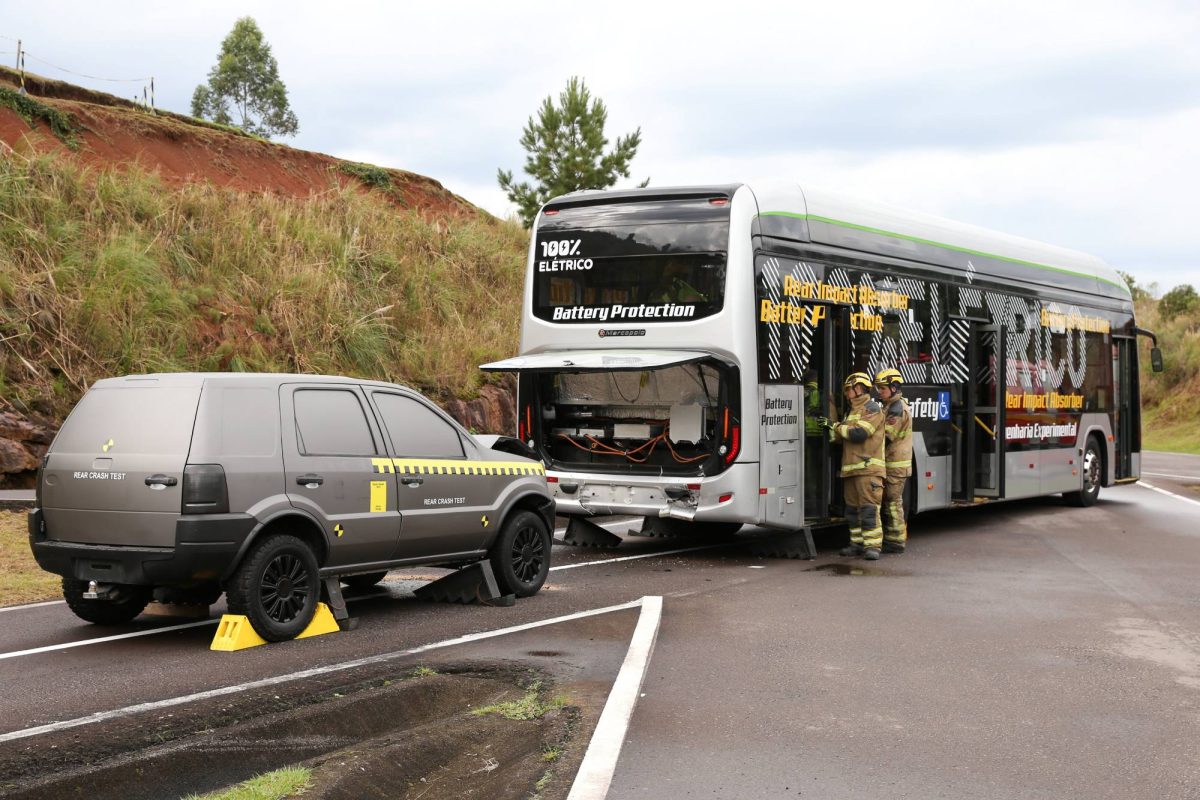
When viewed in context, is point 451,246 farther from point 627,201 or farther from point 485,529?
point 485,529

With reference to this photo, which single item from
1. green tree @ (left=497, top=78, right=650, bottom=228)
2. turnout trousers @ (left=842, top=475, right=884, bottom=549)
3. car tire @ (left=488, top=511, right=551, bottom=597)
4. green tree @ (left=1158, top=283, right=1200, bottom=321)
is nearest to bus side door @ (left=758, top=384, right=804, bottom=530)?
turnout trousers @ (left=842, top=475, right=884, bottom=549)

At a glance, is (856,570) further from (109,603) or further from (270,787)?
(270,787)

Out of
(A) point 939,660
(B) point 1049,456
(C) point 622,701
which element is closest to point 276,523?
(C) point 622,701

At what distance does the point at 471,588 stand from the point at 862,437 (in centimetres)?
472

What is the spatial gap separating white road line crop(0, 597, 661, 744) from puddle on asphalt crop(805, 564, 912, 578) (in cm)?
340

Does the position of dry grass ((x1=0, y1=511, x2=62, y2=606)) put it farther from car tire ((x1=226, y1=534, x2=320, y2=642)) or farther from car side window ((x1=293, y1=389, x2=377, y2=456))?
car side window ((x1=293, y1=389, x2=377, y2=456))

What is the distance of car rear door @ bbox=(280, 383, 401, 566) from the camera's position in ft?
27.5

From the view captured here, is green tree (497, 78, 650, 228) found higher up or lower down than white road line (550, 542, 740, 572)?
higher up

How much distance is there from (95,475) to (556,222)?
6433 millimetres

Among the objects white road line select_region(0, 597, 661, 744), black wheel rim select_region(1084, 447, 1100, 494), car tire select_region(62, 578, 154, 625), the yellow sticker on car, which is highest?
the yellow sticker on car

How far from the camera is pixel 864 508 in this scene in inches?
518

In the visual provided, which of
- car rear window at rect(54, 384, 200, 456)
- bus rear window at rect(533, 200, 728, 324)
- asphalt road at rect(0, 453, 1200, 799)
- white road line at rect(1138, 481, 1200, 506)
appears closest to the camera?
asphalt road at rect(0, 453, 1200, 799)

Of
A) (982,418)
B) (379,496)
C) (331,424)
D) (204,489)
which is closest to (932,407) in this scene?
(982,418)

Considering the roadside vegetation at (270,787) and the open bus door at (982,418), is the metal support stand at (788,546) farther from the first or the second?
the roadside vegetation at (270,787)
